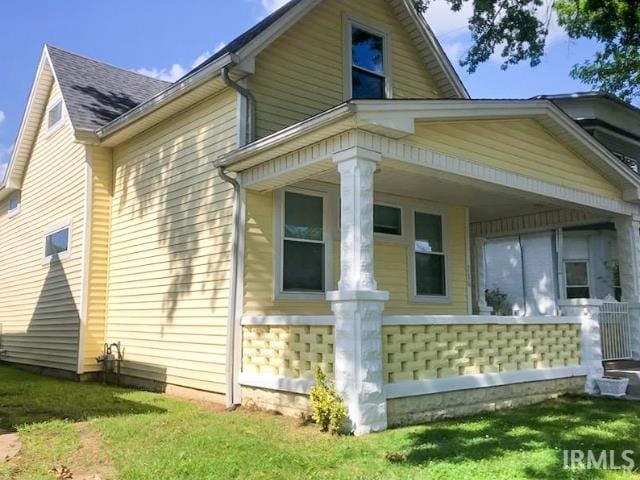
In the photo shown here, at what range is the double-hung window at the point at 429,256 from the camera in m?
10.7

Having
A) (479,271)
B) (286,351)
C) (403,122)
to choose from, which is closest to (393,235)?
(286,351)

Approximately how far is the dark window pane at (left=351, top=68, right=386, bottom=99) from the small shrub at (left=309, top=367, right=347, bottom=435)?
5.89 meters

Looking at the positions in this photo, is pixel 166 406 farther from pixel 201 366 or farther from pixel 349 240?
pixel 349 240

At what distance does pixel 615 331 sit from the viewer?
10086mm

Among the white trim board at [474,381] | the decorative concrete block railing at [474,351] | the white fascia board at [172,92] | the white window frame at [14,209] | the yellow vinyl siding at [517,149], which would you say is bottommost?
the white trim board at [474,381]

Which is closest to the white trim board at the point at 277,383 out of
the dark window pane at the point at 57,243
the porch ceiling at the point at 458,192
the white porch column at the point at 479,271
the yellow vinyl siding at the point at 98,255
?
the porch ceiling at the point at 458,192

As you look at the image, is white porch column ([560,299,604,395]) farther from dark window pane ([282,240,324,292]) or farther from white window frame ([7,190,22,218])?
white window frame ([7,190,22,218])

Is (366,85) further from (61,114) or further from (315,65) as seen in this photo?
(61,114)

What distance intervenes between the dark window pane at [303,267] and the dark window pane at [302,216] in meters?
0.14

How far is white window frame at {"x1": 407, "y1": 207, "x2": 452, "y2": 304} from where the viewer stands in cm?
1041

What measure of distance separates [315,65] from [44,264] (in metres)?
7.86

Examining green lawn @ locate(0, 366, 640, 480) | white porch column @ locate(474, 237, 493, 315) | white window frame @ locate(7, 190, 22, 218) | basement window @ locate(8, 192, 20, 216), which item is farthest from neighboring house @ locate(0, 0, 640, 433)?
Result: basement window @ locate(8, 192, 20, 216)

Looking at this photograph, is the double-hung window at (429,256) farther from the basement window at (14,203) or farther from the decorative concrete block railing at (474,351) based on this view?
the basement window at (14,203)

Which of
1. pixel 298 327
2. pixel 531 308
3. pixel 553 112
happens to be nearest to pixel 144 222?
pixel 298 327
